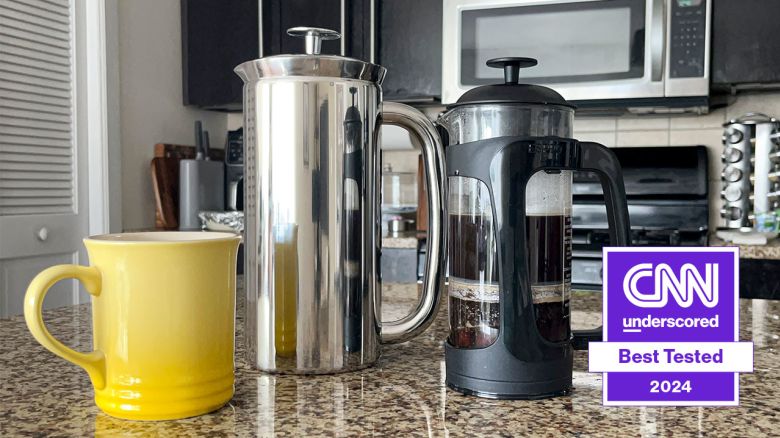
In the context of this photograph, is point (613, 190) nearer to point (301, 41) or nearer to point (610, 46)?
point (610, 46)

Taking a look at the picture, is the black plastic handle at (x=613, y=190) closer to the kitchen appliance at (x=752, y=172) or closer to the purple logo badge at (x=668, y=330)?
the purple logo badge at (x=668, y=330)

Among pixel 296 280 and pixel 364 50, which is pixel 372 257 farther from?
pixel 364 50

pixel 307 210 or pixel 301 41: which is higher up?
pixel 301 41

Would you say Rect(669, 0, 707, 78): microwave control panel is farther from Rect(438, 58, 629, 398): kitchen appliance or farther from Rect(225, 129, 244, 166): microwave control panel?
Rect(438, 58, 629, 398): kitchen appliance

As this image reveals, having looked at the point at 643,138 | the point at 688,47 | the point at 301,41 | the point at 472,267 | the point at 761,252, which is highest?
the point at 301,41

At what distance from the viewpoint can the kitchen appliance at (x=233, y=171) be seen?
289 centimetres

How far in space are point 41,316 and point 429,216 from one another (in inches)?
13.3

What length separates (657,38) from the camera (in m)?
2.30

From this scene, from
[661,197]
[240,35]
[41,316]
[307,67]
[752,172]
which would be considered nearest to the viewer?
[41,316]

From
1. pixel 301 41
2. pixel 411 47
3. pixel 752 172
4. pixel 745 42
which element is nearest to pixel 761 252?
pixel 752 172

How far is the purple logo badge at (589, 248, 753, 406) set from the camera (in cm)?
54

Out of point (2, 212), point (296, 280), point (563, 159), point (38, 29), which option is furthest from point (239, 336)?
point (38, 29)

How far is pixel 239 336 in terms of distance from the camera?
81 cm

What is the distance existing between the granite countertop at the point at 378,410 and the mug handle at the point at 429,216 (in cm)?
3
